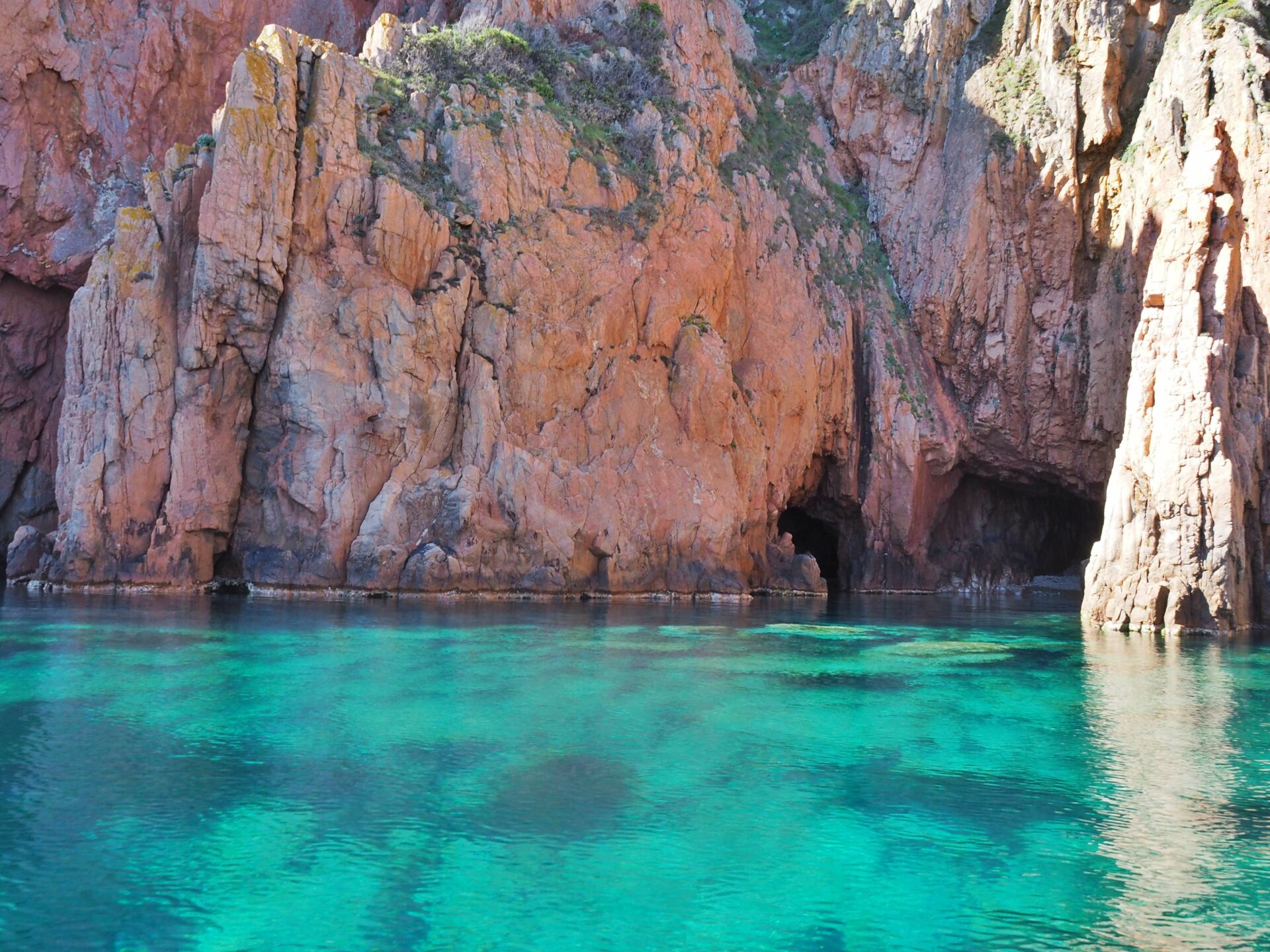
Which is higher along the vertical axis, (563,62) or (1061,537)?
(563,62)

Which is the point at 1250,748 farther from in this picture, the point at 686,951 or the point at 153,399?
the point at 153,399

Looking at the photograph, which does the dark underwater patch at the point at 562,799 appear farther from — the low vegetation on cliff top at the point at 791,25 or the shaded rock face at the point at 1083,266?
the low vegetation on cliff top at the point at 791,25

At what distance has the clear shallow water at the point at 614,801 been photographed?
8.15 m

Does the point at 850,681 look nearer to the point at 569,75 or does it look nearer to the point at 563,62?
the point at 569,75

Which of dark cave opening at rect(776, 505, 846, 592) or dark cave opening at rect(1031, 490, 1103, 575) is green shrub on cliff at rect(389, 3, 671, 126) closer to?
dark cave opening at rect(776, 505, 846, 592)

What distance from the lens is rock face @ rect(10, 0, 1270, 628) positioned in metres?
35.9

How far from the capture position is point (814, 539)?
58812 mm

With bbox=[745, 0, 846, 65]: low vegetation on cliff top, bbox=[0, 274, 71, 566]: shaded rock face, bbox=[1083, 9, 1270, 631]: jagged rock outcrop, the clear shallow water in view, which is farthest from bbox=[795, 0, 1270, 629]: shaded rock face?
bbox=[0, 274, 71, 566]: shaded rock face

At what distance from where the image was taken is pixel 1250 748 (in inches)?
580

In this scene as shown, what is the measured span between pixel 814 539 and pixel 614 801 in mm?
Result: 48492

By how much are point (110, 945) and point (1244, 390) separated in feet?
118

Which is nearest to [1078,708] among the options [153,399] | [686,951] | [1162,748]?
[1162,748]

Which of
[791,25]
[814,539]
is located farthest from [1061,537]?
[791,25]

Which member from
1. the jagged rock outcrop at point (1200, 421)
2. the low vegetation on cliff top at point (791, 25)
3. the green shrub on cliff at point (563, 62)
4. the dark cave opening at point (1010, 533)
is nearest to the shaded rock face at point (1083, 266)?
the jagged rock outcrop at point (1200, 421)
